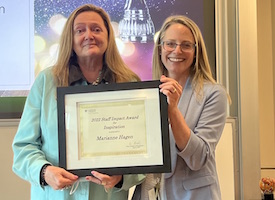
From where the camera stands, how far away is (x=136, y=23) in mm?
2031

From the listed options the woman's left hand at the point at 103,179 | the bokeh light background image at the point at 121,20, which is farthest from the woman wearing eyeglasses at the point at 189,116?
the bokeh light background image at the point at 121,20

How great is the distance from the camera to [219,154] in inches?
74.4

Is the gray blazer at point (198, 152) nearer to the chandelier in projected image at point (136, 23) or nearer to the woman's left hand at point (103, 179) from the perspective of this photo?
the woman's left hand at point (103, 179)

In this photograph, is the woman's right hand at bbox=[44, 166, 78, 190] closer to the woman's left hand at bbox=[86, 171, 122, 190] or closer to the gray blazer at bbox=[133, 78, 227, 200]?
the woman's left hand at bbox=[86, 171, 122, 190]

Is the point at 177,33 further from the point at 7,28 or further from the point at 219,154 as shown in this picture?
the point at 7,28

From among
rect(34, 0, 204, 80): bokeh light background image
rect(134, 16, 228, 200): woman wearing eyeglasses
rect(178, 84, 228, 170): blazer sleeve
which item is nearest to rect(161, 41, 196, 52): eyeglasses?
rect(134, 16, 228, 200): woman wearing eyeglasses

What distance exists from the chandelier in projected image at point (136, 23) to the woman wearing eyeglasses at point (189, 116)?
793 millimetres

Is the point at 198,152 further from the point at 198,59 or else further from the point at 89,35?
the point at 89,35

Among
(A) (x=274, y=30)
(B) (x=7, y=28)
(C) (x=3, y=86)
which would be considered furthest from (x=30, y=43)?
(A) (x=274, y=30)

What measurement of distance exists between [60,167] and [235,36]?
4.71 ft

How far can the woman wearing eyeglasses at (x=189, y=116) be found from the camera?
1.02 metres

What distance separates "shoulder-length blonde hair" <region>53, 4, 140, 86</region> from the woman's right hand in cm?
26

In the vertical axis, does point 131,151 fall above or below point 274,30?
below

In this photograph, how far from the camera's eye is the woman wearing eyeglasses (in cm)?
102
